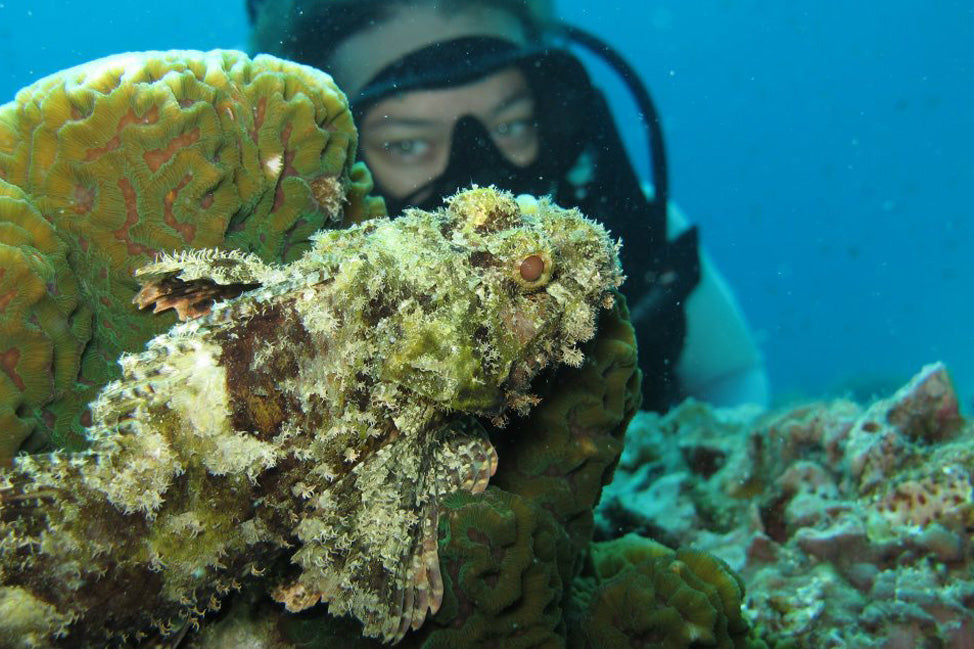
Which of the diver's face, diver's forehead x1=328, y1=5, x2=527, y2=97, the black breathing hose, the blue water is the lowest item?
the diver's face

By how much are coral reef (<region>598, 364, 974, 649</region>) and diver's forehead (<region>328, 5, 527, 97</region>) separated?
5.51 m

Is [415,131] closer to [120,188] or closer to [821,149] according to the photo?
[120,188]

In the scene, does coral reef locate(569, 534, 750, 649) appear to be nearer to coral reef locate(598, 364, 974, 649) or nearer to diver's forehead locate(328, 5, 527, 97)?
coral reef locate(598, 364, 974, 649)

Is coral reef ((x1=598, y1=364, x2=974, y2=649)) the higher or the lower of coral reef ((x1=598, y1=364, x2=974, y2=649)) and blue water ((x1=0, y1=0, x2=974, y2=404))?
the lower

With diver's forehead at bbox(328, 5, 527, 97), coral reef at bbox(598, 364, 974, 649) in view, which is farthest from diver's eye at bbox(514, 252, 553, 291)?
diver's forehead at bbox(328, 5, 527, 97)

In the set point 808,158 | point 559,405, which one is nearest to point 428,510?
point 559,405

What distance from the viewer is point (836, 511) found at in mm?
4863

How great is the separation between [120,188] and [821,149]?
138m

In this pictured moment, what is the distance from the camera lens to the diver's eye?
2.74 meters

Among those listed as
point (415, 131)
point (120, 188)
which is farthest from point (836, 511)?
point (120, 188)

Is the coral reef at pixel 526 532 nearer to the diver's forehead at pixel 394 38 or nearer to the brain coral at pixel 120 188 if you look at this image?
the brain coral at pixel 120 188

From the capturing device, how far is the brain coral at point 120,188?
10.1 feet

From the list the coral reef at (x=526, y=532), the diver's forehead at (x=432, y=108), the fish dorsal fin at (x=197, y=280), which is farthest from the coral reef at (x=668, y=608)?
the diver's forehead at (x=432, y=108)

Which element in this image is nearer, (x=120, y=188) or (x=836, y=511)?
(x=120, y=188)
